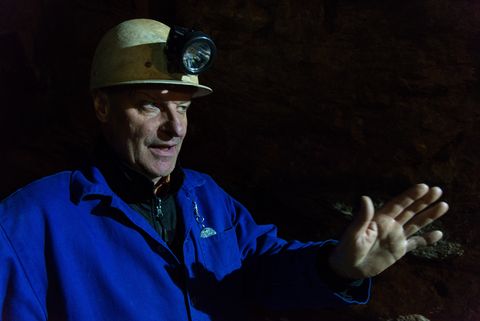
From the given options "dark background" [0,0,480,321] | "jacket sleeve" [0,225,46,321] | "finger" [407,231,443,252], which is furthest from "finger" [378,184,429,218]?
"jacket sleeve" [0,225,46,321]

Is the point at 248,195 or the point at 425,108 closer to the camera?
the point at 425,108

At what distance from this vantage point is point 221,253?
7.17 feet

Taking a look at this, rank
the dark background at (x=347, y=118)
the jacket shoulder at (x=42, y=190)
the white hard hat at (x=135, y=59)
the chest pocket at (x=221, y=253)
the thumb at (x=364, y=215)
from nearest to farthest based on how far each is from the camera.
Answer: the thumb at (x=364, y=215) < the jacket shoulder at (x=42, y=190) < the white hard hat at (x=135, y=59) < the chest pocket at (x=221, y=253) < the dark background at (x=347, y=118)

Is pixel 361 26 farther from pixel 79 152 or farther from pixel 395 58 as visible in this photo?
pixel 79 152

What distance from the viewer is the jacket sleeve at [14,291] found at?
5.71 ft

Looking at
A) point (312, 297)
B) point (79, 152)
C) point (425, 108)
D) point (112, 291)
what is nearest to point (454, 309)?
point (312, 297)

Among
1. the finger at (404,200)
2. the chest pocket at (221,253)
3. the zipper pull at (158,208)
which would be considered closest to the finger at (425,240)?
the finger at (404,200)

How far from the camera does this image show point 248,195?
295cm

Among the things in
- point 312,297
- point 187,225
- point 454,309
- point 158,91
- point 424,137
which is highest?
point 158,91

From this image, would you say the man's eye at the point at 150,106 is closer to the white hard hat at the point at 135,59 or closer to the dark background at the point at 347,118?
the white hard hat at the point at 135,59

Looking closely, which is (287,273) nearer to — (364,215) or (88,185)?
(364,215)

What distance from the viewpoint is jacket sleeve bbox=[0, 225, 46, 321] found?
1.74 meters

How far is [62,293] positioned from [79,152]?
7.13 ft

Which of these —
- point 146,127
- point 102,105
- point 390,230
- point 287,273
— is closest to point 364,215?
point 390,230
